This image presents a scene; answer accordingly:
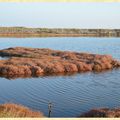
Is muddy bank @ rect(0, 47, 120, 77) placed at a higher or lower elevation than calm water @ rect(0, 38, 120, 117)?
higher

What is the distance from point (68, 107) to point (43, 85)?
8.43m

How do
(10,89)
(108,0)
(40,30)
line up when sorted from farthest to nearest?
(40,30), (10,89), (108,0)

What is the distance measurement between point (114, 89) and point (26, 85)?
7.25 meters

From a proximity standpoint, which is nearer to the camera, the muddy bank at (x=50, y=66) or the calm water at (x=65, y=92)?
the calm water at (x=65, y=92)

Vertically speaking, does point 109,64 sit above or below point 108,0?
below

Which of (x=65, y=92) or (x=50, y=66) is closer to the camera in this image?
(x=65, y=92)

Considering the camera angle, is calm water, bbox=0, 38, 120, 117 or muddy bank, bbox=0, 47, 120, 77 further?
muddy bank, bbox=0, 47, 120, 77

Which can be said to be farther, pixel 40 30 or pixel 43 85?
pixel 40 30

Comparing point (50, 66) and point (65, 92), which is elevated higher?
point (50, 66)

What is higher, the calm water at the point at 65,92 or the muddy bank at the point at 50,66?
the muddy bank at the point at 50,66

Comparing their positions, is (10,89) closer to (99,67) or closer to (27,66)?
(27,66)

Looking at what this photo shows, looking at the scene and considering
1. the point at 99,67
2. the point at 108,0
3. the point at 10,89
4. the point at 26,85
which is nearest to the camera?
the point at 108,0

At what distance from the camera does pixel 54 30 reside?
196250 millimetres

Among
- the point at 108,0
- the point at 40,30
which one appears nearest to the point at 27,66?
the point at 108,0
